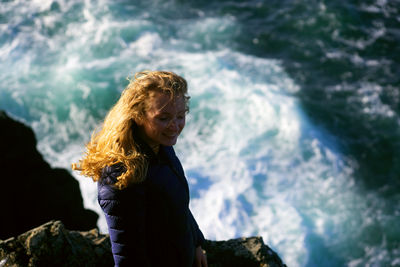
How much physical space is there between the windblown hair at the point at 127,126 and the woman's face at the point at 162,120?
0.08 feet

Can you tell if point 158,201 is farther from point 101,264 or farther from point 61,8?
point 61,8

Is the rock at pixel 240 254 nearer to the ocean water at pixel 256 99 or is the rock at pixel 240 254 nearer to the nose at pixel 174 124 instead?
the nose at pixel 174 124

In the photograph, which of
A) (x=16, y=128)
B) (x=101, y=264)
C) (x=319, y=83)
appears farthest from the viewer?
(x=319, y=83)

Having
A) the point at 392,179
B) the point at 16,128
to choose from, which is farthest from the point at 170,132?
the point at 392,179

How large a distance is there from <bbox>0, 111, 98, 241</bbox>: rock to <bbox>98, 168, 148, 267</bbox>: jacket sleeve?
3211 mm

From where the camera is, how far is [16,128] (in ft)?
18.7

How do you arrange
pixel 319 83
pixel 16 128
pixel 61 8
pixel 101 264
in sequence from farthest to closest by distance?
1. pixel 61 8
2. pixel 319 83
3. pixel 16 128
4. pixel 101 264

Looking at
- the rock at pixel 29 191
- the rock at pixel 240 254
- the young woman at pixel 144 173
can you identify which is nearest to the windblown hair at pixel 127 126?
the young woman at pixel 144 173

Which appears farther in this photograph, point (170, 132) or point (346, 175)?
point (346, 175)

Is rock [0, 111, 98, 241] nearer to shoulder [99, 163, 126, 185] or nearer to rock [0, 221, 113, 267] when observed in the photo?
rock [0, 221, 113, 267]

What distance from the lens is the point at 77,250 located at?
3150 millimetres

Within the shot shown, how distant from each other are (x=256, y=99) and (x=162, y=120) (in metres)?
7.55

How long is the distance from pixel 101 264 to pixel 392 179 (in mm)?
6671

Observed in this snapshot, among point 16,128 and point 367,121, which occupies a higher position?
point 16,128
